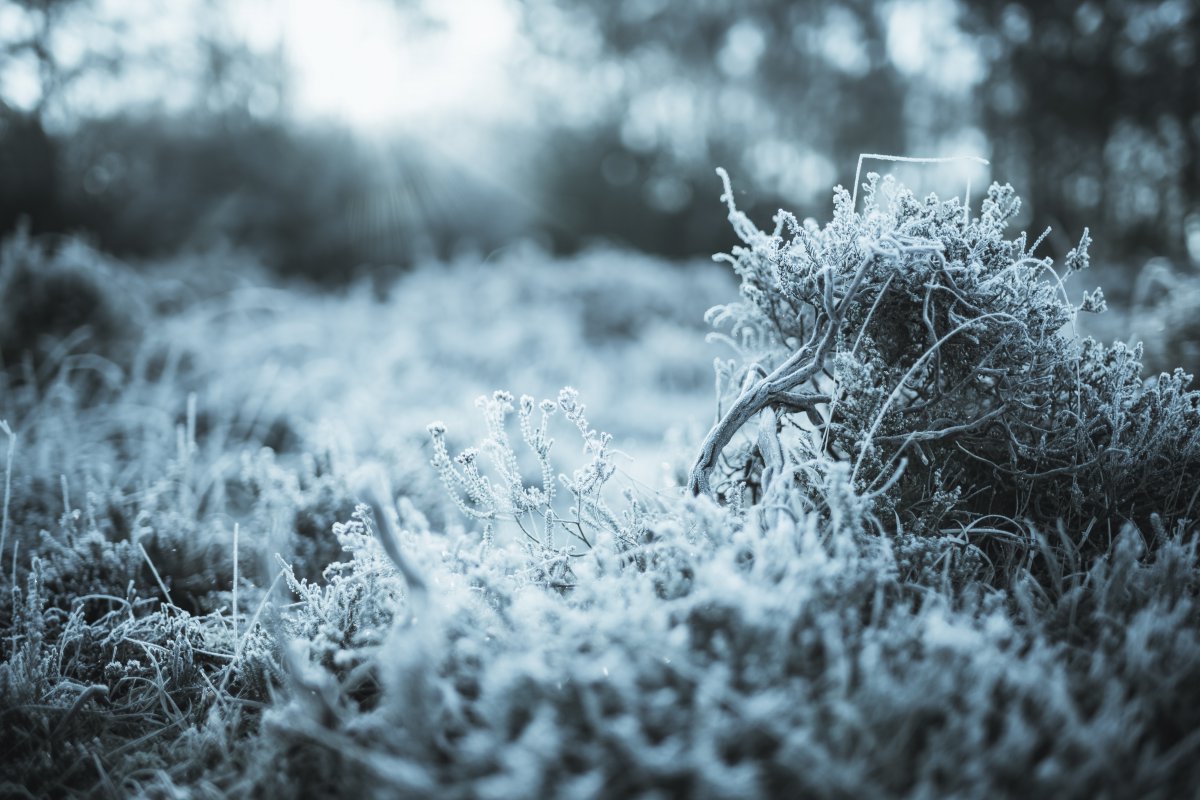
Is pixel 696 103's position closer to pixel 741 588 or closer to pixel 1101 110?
pixel 1101 110

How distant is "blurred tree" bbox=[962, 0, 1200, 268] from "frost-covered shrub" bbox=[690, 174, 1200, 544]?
11.8 meters

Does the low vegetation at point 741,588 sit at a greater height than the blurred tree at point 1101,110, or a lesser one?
lesser

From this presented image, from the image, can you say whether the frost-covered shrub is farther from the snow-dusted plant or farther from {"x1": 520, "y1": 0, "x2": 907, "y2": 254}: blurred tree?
{"x1": 520, "y1": 0, "x2": 907, "y2": 254}: blurred tree

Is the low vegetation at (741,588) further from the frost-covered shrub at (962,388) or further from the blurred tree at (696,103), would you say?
the blurred tree at (696,103)

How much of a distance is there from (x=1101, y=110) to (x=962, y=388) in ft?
46.4

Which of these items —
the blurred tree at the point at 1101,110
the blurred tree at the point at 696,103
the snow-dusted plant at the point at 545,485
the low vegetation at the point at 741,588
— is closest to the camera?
the low vegetation at the point at 741,588

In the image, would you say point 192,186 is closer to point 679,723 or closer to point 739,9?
point 739,9

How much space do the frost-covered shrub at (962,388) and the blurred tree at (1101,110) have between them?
1185cm

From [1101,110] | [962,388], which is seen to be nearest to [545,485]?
[962,388]

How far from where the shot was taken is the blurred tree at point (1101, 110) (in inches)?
461

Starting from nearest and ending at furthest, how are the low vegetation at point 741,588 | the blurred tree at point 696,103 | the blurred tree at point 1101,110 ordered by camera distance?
the low vegetation at point 741,588 < the blurred tree at point 1101,110 < the blurred tree at point 696,103

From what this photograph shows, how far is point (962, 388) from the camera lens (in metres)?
1.95

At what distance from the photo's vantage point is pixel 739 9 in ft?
52.0

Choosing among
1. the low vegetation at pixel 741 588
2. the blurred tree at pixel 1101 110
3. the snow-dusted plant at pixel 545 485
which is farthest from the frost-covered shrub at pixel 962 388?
the blurred tree at pixel 1101 110
